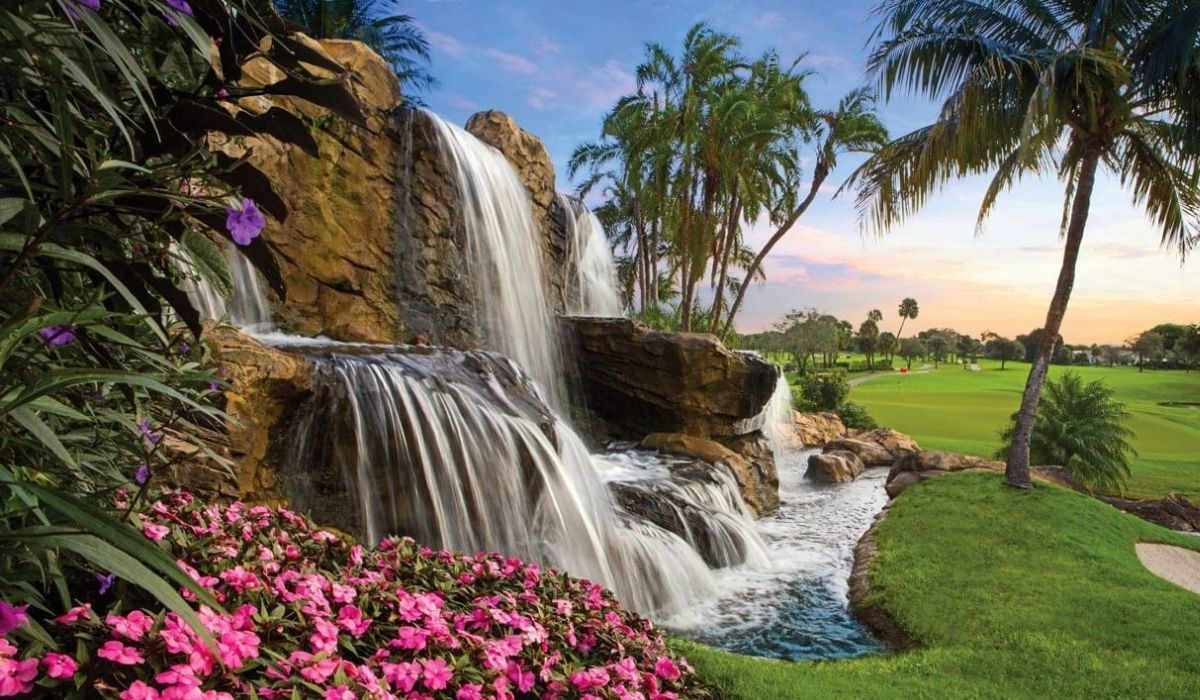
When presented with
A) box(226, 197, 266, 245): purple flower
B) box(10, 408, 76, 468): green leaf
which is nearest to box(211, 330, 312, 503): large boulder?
box(226, 197, 266, 245): purple flower

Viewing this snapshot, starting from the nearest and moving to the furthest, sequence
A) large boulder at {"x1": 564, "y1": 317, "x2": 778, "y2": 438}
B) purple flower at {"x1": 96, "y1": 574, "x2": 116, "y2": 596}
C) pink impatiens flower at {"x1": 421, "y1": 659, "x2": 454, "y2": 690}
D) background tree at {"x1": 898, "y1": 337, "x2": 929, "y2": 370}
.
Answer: purple flower at {"x1": 96, "y1": 574, "x2": 116, "y2": 596}, pink impatiens flower at {"x1": 421, "y1": 659, "x2": 454, "y2": 690}, large boulder at {"x1": 564, "y1": 317, "x2": 778, "y2": 438}, background tree at {"x1": 898, "y1": 337, "x2": 929, "y2": 370}

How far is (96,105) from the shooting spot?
1750mm

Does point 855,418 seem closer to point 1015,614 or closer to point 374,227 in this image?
point 1015,614

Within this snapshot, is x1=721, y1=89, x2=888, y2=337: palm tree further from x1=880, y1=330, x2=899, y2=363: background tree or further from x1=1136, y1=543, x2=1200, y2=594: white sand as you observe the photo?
x1=880, y1=330, x2=899, y2=363: background tree

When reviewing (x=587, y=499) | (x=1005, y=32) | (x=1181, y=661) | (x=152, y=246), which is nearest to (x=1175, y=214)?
(x=1005, y=32)

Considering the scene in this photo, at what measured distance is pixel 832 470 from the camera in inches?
648

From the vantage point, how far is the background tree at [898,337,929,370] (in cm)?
8556

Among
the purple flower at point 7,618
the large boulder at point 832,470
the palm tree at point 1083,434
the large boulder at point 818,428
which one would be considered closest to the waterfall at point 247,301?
the purple flower at point 7,618

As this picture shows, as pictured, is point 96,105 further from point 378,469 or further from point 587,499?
point 587,499

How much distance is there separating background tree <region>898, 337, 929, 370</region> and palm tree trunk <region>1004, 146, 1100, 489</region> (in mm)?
79582

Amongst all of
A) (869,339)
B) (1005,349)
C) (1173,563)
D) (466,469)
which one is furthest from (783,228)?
(1005,349)

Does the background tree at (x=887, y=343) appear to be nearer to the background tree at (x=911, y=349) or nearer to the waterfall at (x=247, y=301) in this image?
the background tree at (x=911, y=349)

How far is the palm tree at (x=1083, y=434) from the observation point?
53.6 feet

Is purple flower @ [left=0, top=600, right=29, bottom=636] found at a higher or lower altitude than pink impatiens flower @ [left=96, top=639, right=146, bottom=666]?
higher
